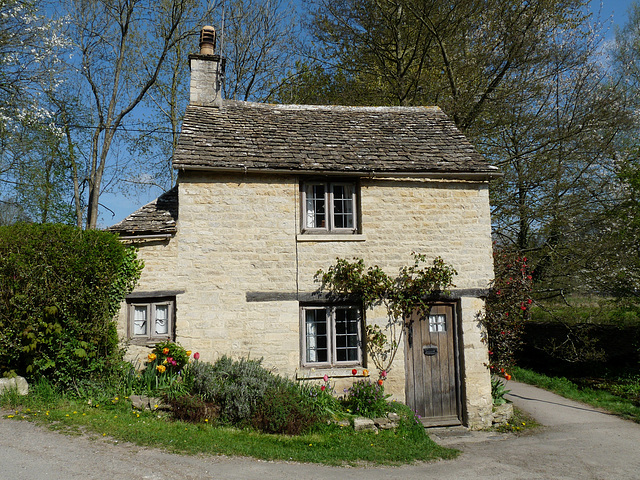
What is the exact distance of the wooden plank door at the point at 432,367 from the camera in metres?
9.25

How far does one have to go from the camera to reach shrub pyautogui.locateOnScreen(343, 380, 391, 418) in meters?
8.41

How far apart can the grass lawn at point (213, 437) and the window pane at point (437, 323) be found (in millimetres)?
2272

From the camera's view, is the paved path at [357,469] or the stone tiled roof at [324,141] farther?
the stone tiled roof at [324,141]

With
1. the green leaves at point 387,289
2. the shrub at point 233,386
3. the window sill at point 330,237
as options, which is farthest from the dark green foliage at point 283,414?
the window sill at point 330,237

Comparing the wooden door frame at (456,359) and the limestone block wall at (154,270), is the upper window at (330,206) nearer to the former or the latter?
the wooden door frame at (456,359)

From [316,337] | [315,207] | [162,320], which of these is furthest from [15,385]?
[315,207]

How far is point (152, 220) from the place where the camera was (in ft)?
30.0

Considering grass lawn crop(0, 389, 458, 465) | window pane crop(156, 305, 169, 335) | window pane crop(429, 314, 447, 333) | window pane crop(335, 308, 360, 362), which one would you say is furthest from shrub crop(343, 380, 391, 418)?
window pane crop(156, 305, 169, 335)

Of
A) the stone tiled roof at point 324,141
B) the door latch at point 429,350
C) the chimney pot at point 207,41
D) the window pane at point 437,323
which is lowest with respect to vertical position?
the door latch at point 429,350

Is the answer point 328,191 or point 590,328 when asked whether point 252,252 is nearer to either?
point 328,191

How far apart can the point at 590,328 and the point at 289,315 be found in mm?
9139

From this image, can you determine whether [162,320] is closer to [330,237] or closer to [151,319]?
[151,319]

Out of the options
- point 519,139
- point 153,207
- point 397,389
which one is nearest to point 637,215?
point 519,139

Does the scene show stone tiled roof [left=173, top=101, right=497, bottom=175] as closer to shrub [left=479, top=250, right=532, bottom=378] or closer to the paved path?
shrub [left=479, top=250, right=532, bottom=378]
